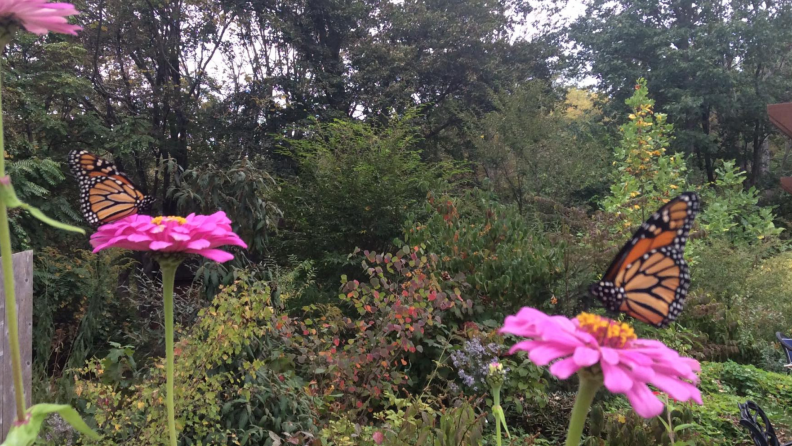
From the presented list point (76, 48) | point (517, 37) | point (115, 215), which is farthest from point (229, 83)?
point (115, 215)

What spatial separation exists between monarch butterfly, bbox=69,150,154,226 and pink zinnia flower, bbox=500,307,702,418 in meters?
0.97

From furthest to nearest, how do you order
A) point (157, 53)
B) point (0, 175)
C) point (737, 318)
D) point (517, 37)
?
point (517, 37)
point (157, 53)
point (737, 318)
point (0, 175)

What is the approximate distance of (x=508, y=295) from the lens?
3.62 m

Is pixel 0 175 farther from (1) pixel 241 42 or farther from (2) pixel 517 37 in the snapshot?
(2) pixel 517 37

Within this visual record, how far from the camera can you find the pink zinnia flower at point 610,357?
501 millimetres

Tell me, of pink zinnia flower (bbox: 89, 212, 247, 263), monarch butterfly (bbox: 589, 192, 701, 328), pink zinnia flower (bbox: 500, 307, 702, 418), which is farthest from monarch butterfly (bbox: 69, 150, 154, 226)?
monarch butterfly (bbox: 589, 192, 701, 328)

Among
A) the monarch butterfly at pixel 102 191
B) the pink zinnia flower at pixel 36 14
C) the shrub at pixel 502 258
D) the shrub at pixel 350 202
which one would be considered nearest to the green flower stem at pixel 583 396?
the pink zinnia flower at pixel 36 14

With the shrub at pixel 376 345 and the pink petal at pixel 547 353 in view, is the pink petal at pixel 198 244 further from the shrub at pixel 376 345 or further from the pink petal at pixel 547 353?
the shrub at pixel 376 345

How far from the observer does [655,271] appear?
0.97 m

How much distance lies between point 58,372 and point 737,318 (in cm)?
636

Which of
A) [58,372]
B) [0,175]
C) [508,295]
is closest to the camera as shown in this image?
[0,175]

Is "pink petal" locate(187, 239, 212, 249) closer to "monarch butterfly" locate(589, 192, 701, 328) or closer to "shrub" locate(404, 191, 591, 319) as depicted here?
"monarch butterfly" locate(589, 192, 701, 328)

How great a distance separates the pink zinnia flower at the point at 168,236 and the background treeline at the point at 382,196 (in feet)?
4.96

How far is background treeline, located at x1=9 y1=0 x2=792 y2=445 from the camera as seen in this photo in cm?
263
